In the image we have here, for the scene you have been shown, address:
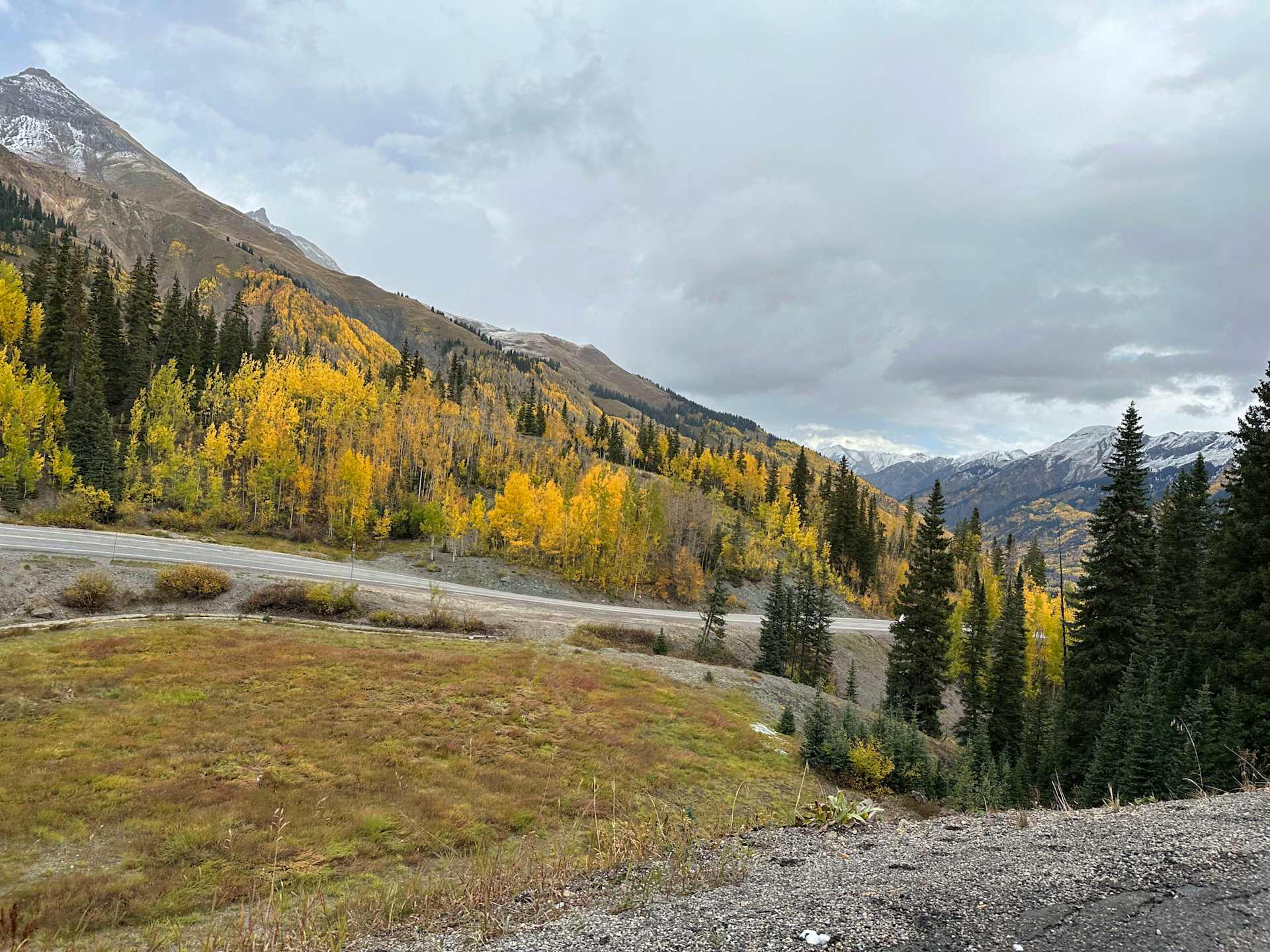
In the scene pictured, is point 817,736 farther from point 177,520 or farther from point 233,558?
point 177,520

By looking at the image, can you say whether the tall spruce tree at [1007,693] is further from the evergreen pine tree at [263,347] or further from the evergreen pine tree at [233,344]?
the evergreen pine tree at [263,347]

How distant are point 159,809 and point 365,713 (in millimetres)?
6971

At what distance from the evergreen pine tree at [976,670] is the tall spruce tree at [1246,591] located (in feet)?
67.5

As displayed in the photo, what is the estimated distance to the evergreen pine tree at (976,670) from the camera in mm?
41938

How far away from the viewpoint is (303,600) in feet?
104

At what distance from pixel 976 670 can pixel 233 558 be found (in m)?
58.6

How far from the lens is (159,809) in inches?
472

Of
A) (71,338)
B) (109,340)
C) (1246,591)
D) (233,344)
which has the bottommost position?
(1246,591)

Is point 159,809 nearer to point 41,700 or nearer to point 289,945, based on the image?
point 41,700

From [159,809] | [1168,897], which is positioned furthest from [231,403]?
[1168,897]

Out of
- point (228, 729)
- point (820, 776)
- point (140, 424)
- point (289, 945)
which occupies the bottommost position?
point (820, 776)

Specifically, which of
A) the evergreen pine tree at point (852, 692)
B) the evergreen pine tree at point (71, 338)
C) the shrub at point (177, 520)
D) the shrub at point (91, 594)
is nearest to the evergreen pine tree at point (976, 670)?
the evergreen pine tree at point (852, 692)

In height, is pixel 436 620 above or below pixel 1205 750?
below

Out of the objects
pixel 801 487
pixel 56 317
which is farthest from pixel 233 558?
pixel 801 487
